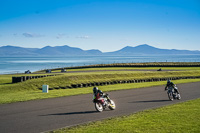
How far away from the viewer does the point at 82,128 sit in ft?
38.1

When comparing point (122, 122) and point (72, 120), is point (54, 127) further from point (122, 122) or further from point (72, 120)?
point (122, 122)

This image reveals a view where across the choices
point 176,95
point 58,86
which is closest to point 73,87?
point 58,86

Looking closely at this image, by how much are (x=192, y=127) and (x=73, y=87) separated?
22915mm

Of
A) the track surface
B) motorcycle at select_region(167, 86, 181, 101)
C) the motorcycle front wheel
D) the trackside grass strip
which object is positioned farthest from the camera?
motorcycle at select_region(167, 86, 181, 101)

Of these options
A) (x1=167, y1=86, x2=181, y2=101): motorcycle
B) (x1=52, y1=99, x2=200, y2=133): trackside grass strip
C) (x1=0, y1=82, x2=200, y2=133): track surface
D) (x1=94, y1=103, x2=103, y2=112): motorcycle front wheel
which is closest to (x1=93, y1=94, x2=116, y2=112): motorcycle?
Answer: (x1=94, y1=103, x2=103, y2=112): motorcycle front wheel

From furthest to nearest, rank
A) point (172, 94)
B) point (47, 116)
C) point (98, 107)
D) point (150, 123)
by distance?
point (172, 94), point (98, 107), point (47, 116), point (150, 123)

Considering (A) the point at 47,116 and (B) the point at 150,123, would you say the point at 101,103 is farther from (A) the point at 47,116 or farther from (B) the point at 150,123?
(B) the point at 150,123

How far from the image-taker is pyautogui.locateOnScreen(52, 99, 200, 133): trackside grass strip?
1122 cm

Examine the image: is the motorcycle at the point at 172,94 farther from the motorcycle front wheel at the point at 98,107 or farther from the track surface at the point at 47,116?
the motorcycle front wheel at the point at 98,107

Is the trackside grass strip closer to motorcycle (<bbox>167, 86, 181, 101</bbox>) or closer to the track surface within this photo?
the track surface

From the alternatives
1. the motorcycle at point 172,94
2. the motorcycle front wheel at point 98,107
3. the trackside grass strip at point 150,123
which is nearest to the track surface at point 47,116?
the motorcycle front wheel at point 98,107

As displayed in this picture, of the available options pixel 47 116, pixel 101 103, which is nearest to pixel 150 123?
pixel 101 103

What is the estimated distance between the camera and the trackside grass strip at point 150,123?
11.2m

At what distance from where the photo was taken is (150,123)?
494 inches
